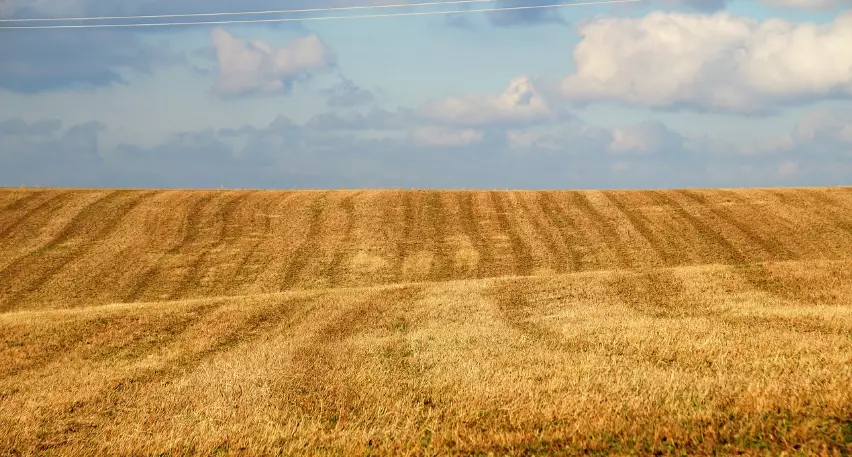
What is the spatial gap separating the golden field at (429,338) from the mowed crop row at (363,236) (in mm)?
229

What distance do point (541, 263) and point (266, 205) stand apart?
22480 millimetres

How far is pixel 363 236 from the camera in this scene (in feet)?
151

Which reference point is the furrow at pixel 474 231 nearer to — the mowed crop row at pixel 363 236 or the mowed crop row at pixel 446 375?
the mowed crop row at pixel 363 236

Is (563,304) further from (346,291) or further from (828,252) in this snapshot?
(828,252)

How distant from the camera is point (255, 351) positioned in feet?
60.1

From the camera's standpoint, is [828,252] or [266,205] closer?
[828,252]

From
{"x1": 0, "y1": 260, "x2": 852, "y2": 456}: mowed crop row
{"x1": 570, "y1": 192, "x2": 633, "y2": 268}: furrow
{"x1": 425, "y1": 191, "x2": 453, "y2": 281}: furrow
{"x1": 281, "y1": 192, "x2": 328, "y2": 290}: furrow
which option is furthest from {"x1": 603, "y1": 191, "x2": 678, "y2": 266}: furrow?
{"x1": 281, "y1": 192, "x2": 328, "y2": 290}: furrow

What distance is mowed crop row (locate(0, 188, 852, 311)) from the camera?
1526 inches

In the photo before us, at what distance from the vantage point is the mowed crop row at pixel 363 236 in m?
38.8

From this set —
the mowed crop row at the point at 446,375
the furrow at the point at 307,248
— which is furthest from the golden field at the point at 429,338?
the furrow at the point at 307,248

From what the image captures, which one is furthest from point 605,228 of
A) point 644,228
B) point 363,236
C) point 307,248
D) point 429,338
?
point 429,338

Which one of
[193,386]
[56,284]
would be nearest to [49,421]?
[193,386]

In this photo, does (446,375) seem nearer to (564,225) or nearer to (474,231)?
(474,231)

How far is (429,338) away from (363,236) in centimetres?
2762
